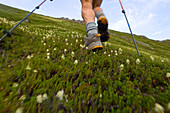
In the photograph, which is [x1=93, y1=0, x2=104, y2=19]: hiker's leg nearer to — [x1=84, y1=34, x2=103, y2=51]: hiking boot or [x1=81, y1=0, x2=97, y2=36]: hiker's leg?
[x1=81, y1=0, x2=97, y2=36]: hiker's leg

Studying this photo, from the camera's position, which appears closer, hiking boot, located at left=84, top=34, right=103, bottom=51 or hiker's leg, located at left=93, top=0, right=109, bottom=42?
hiking boot, located at left=84, top=34, right=103, bottom=51

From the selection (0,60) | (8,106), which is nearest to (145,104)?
(8,106)

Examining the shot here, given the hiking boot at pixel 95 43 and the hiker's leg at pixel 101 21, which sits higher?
the hiker's leg at pixel 101 21

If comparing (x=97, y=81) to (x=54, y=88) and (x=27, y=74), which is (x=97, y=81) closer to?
(x=54, y=88)

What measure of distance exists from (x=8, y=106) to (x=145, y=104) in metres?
1.90

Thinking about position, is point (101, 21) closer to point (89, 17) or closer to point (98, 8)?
point (89, 17)

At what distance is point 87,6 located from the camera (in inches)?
176

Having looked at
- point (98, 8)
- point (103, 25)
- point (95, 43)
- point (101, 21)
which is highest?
point (98, 8)

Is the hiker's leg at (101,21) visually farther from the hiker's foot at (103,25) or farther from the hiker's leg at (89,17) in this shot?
the hiker's leg at (89,17)

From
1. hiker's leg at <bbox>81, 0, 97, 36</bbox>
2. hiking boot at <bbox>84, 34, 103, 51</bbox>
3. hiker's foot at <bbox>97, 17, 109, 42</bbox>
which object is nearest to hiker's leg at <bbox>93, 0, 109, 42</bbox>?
hiker's foot at <bbox>97, 17, 109, 42</bbox>

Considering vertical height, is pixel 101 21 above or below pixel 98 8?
below

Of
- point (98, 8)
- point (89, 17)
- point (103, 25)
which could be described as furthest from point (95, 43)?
point (98, 8)

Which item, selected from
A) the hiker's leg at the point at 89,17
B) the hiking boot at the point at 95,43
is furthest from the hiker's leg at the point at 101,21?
the hiking boot at the point at 95,43

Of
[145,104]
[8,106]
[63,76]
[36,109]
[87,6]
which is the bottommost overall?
[145,104]
